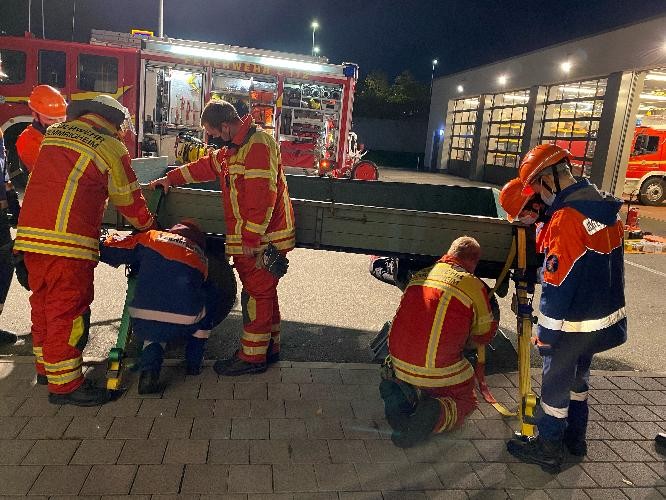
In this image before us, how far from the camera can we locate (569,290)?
2805 millimetres

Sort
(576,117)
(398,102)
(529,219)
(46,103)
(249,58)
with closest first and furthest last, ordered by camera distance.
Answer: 1. (529,219)
2. (46,103)
3. (249,58)
4. (576,117)
5. (398,102)

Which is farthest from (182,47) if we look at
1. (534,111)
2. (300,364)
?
(534,111)

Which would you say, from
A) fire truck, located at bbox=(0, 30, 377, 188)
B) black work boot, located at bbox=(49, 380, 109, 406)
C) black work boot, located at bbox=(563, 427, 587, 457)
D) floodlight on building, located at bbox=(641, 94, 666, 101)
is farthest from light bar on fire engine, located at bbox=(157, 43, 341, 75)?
floodlight on building, located at bbox=(641, 94, 666, 101)

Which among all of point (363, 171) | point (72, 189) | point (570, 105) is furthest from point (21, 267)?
point (570, 105)

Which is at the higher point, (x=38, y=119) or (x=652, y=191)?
(x=38, y=119)

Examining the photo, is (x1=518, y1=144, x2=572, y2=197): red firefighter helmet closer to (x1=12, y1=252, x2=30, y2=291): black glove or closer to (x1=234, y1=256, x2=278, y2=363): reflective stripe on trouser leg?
(x1=234, y1=256, x2=278, y2=363): reflective stripe on trouser leg

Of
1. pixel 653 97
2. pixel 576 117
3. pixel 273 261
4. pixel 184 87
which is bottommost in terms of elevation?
pixel 273 261

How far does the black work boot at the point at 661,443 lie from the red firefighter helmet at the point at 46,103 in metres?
5.29

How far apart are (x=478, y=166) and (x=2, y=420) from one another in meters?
23.8

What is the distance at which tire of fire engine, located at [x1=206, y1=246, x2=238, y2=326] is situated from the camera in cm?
427

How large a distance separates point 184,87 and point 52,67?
279 cm

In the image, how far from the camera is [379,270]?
5.01m

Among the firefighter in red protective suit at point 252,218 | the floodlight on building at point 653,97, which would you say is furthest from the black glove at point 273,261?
the floodlight on building at point 653,97

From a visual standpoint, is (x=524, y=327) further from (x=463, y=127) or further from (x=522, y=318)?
(x=463, y=127)
